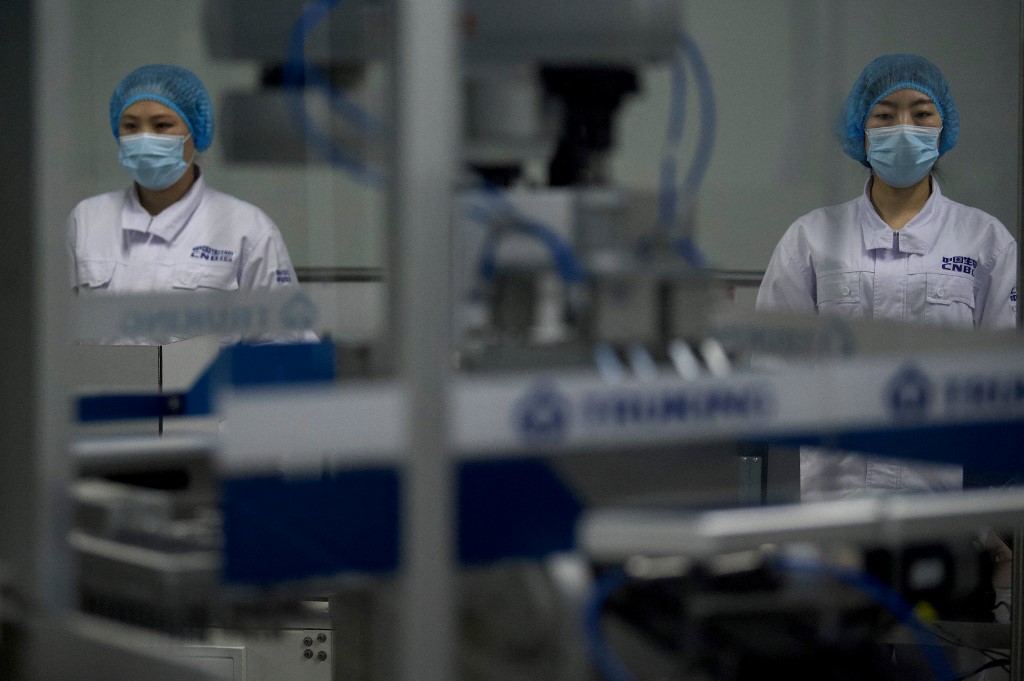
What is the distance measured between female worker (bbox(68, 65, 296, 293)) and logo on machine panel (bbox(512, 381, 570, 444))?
0.40 meters

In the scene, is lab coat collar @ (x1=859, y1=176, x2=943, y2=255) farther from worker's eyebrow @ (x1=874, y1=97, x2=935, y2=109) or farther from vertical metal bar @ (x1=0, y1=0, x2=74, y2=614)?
vertical metal bar @ (x1=0, y1=0, x2=74, y2=614)

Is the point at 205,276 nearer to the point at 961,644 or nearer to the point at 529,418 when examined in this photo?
the point at 529,418

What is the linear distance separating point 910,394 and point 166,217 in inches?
44.8

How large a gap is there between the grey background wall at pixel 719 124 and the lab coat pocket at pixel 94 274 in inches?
4.0

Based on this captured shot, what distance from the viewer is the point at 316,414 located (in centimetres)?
89

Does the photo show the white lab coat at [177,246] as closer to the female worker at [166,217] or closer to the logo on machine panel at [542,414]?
the female worker at [166,217]

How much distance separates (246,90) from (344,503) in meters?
0.41

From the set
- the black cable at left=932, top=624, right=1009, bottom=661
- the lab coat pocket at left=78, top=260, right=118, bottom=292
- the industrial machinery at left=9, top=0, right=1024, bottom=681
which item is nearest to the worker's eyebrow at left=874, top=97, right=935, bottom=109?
the industrial machinery at left=9, top=0, right=1024, bottom=681

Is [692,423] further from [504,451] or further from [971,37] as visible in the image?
[971,37]

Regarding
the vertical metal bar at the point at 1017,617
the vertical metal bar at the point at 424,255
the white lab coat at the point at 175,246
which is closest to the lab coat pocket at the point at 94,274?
the white lab coat at the point at 175,246

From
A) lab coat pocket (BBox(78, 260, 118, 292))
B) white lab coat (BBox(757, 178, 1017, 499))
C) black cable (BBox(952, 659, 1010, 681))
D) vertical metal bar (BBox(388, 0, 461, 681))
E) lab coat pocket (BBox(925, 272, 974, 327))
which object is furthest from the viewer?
black cable (BBox(952, 659, 1010, 681))

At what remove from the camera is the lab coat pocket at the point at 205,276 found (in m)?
1.41

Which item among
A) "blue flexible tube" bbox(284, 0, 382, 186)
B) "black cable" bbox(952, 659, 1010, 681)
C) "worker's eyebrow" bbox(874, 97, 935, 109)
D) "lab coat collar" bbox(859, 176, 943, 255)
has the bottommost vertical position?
"black cable" bbox(952, 659, 1010, 681)

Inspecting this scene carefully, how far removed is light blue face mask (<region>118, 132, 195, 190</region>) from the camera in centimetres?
156
